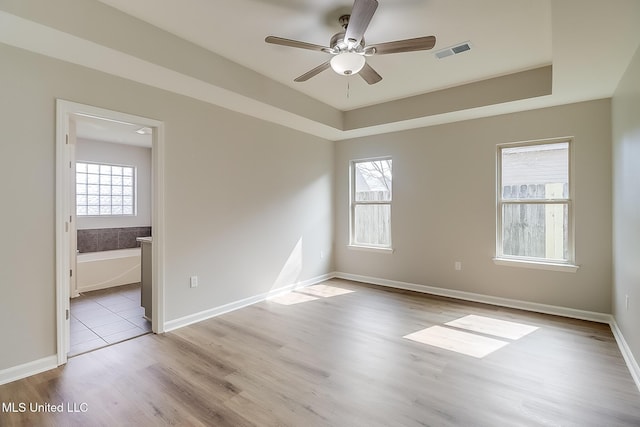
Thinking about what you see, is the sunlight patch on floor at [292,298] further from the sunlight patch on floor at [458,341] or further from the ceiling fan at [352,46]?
the ceiling fan at [352,46]

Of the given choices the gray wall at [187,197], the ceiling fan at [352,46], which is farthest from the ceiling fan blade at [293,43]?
the gray wall at [187,197]

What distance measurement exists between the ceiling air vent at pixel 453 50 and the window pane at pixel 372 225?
2.53 meters

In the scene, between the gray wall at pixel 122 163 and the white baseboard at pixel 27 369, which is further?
the gray wall at pixel 122 163

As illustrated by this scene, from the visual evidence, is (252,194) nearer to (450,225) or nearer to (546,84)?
(450,225)

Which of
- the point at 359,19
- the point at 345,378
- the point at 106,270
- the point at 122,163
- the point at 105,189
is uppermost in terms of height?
the point at 359,19

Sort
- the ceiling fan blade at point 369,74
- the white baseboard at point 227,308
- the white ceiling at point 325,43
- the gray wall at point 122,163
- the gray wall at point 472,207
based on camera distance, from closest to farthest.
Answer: the white ceiling at point 325,43
the ceiling fan blade at point 369,74
the white baseboard at point 227,308
the gray wall at point 472,207
the gray wall at point 122,163

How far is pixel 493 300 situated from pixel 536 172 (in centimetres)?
176

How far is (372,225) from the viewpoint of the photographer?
213 inches

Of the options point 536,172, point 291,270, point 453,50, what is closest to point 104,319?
point 291,270

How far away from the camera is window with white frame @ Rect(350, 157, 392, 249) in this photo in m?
5.23

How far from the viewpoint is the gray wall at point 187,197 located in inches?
92.4

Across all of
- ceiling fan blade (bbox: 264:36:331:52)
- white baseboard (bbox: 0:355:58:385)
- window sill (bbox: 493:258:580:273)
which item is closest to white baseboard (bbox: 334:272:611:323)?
Answer: window sill (bbox: 493:258:580:273)

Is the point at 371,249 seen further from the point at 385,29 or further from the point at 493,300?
the point at 385,29

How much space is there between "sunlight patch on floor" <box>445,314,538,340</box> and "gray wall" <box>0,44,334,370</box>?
2505 mm
